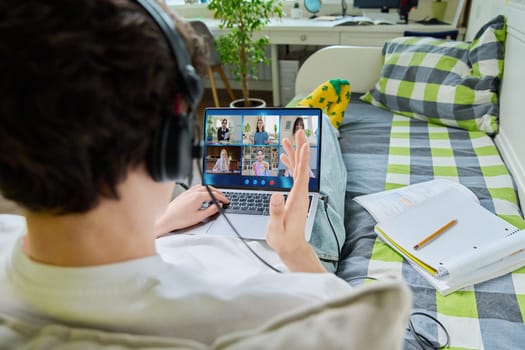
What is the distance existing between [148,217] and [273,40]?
8.73ft

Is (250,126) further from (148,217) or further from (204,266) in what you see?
(148,217)

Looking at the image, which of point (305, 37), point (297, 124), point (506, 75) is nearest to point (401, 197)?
point (297, 124)

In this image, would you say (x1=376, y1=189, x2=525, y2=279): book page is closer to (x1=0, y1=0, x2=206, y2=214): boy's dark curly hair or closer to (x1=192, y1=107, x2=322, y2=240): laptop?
(x1=192, y1=107, x2=322, y2=240): laptop

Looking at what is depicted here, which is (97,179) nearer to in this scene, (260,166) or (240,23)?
(260,166)

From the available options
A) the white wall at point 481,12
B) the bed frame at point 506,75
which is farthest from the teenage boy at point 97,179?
the white wall at point 481,12

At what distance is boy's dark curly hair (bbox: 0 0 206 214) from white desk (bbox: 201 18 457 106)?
8.32 ft

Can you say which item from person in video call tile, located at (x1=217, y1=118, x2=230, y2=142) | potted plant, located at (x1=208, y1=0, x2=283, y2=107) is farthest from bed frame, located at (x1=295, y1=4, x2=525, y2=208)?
person in video call tile, located at (x1=217, y1=118, x2=230, y2=142)

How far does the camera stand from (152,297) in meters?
→ 0.39

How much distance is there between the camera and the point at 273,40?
2.92 m

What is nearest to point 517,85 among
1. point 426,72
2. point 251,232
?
point 426,72

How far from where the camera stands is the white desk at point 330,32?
2.62m

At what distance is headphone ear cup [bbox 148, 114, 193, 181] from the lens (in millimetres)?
421

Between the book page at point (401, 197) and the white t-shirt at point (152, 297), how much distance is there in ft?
2.42

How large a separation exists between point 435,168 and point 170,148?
117cm
